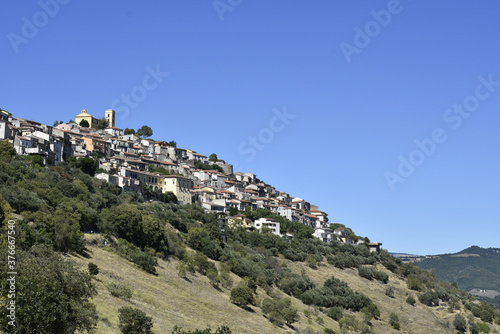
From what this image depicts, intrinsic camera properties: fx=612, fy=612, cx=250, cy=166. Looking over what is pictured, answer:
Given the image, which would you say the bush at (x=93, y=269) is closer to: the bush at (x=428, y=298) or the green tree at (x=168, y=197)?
the green tree at (x=168, y=197)

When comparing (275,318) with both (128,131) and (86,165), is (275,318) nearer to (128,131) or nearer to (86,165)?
(86,165)

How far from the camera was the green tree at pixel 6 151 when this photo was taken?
75500mm

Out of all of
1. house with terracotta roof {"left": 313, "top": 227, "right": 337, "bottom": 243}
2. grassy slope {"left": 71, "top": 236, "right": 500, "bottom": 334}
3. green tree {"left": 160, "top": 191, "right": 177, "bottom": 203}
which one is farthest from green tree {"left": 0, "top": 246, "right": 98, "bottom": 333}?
house with terracotta roof {"left": 313, "top": 227, "right": 337, "bottom": 243}

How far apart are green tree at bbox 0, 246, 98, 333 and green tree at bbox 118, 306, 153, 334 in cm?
587

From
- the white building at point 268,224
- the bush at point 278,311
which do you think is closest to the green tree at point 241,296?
the bush at point 278,311

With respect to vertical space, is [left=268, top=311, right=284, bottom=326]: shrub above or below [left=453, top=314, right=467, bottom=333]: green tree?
below

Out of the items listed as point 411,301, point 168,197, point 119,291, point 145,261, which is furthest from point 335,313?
point 119,291

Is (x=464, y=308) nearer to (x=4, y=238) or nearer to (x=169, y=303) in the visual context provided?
(x=169, y=303)

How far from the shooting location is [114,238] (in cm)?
6494

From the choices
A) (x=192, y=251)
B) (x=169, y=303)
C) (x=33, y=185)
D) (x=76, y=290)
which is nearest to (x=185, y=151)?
(x=192, y=251)

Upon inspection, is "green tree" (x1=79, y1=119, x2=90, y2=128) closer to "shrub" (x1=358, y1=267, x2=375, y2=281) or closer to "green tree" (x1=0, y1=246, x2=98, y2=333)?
"shrub" (x1=358, y1=267, x2=375, y2=281)

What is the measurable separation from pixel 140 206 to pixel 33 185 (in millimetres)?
20645

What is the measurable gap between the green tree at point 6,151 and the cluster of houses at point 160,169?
6.79 metres

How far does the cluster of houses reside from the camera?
92312 mm
